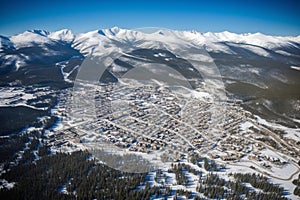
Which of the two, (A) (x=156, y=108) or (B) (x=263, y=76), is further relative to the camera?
(B) (x=263, y=76)

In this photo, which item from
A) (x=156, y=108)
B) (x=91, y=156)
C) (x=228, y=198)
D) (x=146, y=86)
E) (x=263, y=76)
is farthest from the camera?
(x=263, y=76)

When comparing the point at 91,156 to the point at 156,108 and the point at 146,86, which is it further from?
the point at 146,86

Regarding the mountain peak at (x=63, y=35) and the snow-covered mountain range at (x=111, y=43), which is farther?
the mountain peak at (x=63, y=35)

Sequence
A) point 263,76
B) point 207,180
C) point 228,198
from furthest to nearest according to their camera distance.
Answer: point 263,76 < point 207,180 < point 228,198

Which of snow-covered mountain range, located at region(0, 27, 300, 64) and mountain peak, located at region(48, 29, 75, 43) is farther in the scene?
mountain peak, located at region(48, 29, 75, 43)

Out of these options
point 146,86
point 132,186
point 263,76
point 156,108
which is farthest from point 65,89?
point 263,76

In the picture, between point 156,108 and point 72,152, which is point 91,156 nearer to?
point 72,152

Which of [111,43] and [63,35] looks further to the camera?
[63,35]

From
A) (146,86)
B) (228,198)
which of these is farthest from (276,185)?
(146,86)

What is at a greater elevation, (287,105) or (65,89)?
(287,105)
